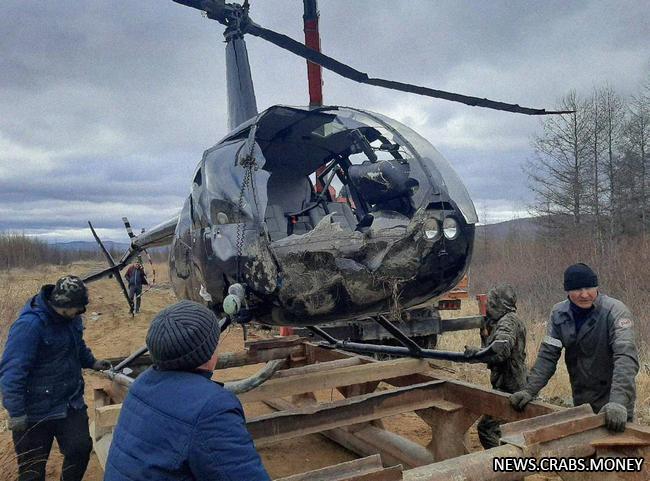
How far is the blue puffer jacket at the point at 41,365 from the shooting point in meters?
3.59

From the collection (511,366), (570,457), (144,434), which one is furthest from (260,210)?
(511,366)

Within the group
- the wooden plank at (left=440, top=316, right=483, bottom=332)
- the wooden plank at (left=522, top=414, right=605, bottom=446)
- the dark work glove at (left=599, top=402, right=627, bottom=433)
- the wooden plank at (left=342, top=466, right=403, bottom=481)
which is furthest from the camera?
the wooden plank at (left=440, top=316, right=483, bottom=332)

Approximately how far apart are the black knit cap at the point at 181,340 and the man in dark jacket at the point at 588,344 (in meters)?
2.39

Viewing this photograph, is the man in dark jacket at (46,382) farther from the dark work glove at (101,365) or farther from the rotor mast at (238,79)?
the rotor mast at (238,79)

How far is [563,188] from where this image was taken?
69.3 feet

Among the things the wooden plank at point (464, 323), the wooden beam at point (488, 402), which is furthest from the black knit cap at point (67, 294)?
the wooden plank at point (464, 323)

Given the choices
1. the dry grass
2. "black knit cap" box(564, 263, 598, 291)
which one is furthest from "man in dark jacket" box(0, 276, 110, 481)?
the dry grass

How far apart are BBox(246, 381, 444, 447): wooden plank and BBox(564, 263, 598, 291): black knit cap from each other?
1.27 meters

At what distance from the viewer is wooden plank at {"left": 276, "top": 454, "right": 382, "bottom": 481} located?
7.65 ft

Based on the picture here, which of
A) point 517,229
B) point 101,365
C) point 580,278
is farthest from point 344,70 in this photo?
point 517,229

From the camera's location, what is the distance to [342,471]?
2.36m

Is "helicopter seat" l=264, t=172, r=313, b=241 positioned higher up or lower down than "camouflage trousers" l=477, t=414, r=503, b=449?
higher up

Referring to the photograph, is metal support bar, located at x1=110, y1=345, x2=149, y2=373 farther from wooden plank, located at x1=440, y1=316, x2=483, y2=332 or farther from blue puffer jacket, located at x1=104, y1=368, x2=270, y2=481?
wooden plank, located at x1=440, y1=316, x2=483, y2=332

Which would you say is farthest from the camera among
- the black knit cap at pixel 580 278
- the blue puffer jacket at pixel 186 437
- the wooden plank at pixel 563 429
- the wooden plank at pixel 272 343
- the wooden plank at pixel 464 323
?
the wooden plank at pixel 464 323
